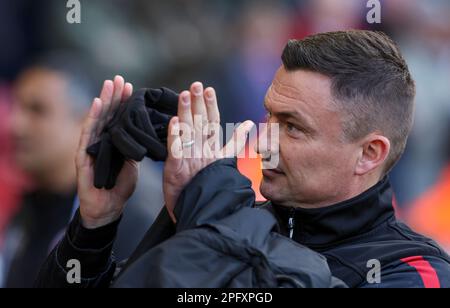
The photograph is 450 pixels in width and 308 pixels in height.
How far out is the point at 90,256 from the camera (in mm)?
1432

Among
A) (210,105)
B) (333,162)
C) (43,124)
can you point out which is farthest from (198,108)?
(43,124)

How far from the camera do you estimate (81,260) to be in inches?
56.3

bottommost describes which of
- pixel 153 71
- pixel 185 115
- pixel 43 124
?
pixel 43 124

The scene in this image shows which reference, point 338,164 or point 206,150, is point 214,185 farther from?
point 338,164

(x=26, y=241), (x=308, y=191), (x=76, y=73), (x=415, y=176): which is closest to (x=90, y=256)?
(x=308, y=191)

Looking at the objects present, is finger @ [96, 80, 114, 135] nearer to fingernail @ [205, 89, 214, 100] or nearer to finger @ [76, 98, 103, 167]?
A: finger @ [76, 98, 103, 167]

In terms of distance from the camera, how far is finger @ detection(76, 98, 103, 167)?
1.37 m

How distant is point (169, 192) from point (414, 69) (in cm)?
216

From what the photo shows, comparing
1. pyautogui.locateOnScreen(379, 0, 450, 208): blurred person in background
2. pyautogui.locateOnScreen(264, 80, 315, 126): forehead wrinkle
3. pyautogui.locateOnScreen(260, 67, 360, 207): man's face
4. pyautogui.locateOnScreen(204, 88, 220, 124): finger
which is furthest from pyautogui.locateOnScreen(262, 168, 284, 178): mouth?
pyautogui.locateOnScreen(379, 0, 450, 208): blurred person in background

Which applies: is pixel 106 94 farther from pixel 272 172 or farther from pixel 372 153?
pixel 372 153

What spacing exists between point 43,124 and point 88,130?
4.76 feet

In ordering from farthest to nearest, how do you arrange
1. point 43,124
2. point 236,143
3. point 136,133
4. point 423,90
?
point 423,90 → point 43,124 → point 236,143 → point 136,133

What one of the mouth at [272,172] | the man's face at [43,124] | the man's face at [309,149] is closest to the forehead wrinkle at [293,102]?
the man's face at [309,149]

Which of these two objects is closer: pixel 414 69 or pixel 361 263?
pixel 361 263
